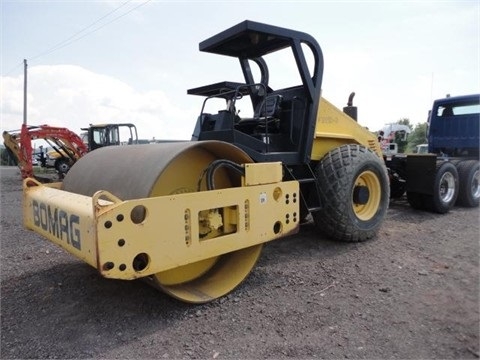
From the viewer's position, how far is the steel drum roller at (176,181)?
9.08ft

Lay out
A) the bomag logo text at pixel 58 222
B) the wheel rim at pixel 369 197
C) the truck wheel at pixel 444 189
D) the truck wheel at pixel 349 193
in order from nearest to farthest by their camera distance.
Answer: the bomag logo text at pixel 58 222 → the truck wheel at pixel 349 193 → the wheel rim at pixel 369 197 → the truck wheel at pixel 444 189

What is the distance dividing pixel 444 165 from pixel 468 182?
933mm

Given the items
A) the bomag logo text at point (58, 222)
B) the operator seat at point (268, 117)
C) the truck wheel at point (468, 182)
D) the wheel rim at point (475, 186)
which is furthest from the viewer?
the wheel rim at point (475, 186)

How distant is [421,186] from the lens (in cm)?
617

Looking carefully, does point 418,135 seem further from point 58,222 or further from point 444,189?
point 58,222

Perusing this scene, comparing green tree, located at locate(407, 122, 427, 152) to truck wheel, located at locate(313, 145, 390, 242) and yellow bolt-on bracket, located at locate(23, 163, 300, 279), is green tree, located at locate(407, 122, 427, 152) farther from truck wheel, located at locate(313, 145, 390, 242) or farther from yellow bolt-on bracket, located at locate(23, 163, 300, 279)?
yellow bolt-on bracket, located at locate(23, 163, 300, 279)

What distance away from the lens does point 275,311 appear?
111 inches

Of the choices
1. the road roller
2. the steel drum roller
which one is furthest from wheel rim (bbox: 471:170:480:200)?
the steel drum roller

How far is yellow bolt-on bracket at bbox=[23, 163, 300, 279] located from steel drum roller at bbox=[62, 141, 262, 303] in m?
0.25

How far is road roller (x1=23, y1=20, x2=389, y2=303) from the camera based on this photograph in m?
2.43

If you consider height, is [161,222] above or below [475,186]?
above

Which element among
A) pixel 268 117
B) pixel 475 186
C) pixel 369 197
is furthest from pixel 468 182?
pixel 268 117

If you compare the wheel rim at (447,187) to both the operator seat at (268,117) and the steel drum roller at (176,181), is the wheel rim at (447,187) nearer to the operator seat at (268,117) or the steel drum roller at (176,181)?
the operator seat at (268,117)

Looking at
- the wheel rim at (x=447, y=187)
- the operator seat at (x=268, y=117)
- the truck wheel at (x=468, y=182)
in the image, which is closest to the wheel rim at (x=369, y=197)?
the operator seat at (x=268, y=117)
